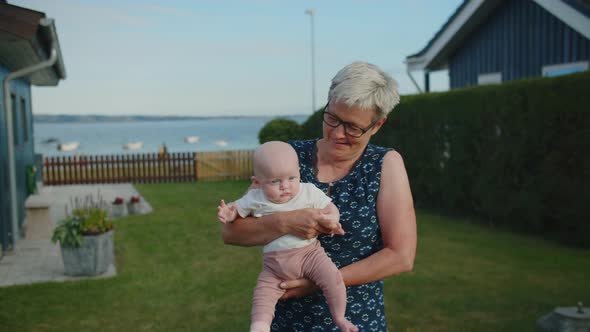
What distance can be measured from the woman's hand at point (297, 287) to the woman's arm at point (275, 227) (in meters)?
0.19

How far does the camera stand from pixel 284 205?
8.04 feet

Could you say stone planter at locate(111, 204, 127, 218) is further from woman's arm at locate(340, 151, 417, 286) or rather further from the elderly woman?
woman's arm at locate(340, 151, 417, 286)

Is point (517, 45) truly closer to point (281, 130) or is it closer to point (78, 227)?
point (281, 130)

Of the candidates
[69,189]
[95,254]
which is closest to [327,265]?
[95,254]

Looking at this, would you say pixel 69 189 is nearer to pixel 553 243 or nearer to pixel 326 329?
pixel 553 243

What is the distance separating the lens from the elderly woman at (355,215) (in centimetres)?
235

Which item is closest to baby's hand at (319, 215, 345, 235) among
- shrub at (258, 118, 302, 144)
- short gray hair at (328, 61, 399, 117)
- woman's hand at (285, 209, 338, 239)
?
woman's hand at (285, 209, 338, 239)

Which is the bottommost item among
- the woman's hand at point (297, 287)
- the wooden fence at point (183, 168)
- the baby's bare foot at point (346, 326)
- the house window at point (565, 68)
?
the wooden fence at point (183, 168)

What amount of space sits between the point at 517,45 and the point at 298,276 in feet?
45.5

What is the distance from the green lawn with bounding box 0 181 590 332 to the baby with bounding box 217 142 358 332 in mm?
4102

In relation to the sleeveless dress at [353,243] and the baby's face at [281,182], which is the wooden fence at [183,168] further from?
the baby's face at [281,182]

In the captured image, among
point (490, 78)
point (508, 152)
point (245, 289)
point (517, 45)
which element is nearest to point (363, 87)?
point (245, 289)

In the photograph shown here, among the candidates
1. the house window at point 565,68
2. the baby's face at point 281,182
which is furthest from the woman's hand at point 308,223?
the house window at point 565,68

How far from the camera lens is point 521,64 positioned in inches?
569
